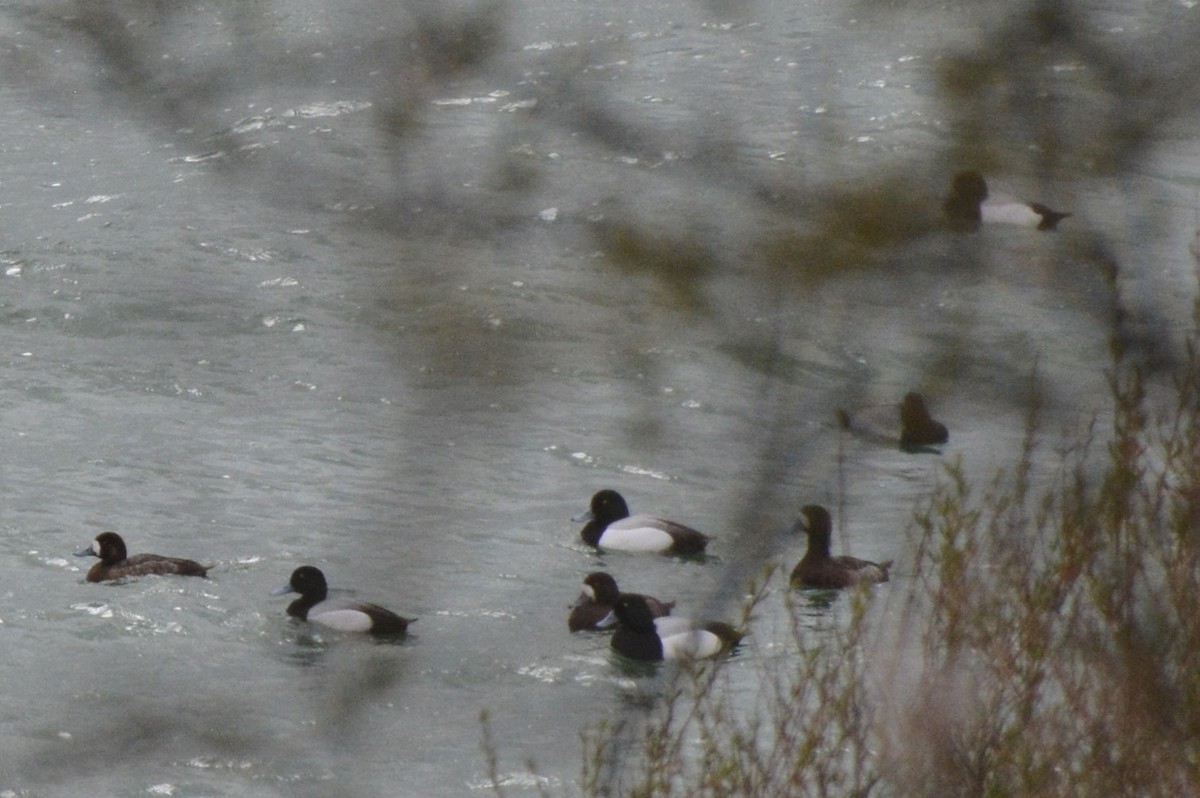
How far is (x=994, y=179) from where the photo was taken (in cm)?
148

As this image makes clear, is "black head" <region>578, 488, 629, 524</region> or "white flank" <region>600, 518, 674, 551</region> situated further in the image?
"black head" <region>578, 488, 629, 524</region>

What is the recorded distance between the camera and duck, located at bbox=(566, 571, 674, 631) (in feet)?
37.2

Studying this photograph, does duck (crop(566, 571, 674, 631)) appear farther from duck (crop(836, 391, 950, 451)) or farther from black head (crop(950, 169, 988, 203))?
black head (crop(950, 169, 988, 203))

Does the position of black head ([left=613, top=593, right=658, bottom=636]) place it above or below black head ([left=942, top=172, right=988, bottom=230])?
below

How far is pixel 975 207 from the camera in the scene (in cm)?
145

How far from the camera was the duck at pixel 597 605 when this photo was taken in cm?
1134

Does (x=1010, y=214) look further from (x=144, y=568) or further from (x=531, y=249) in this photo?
(x=144, y=568)

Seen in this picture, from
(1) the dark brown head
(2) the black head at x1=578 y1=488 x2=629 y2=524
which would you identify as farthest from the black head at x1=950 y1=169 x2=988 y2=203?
(2) the black head at x1=578 y1=488 x2=629 y2=524

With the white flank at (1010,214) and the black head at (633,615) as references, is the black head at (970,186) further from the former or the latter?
the black head at (633,615)

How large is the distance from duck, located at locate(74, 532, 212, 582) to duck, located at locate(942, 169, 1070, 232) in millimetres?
10935

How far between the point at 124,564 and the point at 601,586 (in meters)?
2.85

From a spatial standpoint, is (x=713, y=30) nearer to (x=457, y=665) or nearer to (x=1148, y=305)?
(x=1148, y=305)

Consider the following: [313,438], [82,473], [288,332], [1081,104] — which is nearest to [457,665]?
[313,438]

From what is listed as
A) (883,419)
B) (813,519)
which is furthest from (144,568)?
(883,419)
